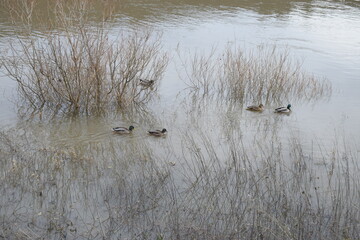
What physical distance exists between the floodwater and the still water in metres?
0.03

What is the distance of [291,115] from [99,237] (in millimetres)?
8415

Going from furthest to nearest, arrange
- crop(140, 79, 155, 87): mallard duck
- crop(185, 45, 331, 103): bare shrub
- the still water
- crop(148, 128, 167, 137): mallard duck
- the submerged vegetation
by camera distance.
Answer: crop(185, 45, 331, 103): bare shrub
crop(140, 79, 155, 87): mallard duck
the still water
crop(148, 128, 167, 137): mallard duck
the submerged vegetation

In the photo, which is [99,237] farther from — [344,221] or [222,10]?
[222,10]

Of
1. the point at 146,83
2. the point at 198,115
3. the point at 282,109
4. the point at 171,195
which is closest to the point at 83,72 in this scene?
the point at 146,83

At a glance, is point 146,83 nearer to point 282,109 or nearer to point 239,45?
point 282,109

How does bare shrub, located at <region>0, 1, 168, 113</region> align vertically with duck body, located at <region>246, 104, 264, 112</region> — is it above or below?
above

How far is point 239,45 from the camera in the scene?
18.5 meters

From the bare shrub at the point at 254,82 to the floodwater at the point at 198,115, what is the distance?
386 mm

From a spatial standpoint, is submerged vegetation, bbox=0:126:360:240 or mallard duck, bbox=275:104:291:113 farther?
mallard duck, bbox=275:104:291:113

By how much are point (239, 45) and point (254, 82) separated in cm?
381

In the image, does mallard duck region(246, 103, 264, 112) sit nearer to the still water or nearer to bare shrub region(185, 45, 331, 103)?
the still water

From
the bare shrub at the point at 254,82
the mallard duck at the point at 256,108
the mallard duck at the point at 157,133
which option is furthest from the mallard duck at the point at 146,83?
the mallard duck at the point at 256,108

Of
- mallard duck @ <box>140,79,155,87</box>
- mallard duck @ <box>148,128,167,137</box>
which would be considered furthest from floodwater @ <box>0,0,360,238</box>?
mallard duck @ <box>140,79,155,87</box>

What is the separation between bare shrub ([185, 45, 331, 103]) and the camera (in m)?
14.9
